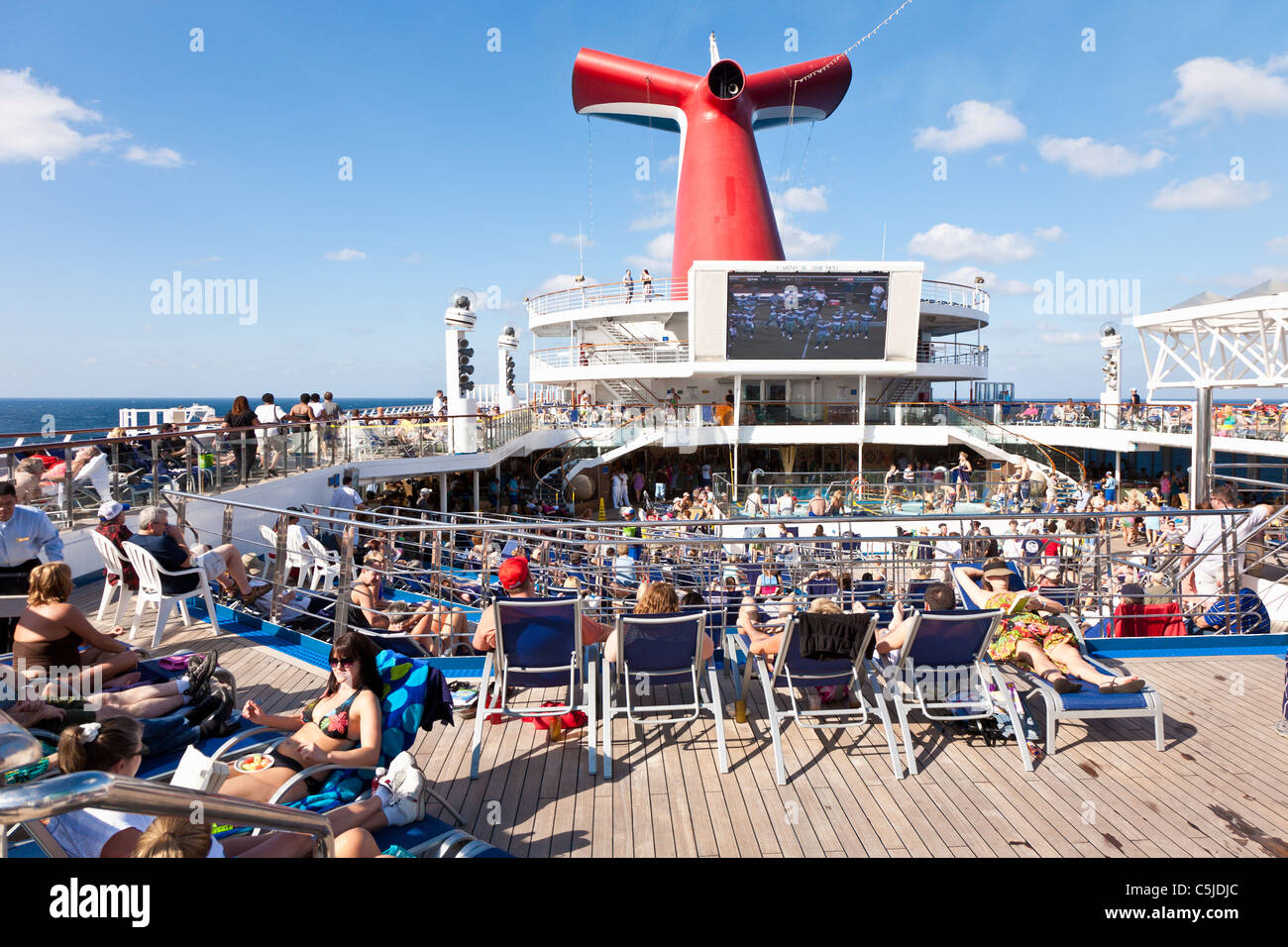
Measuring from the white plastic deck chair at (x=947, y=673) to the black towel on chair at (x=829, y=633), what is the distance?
24 cm

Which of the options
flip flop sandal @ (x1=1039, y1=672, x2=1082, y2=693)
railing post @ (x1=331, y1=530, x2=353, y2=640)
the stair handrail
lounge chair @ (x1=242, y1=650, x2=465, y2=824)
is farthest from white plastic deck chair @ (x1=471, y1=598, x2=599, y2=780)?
the stair handrail

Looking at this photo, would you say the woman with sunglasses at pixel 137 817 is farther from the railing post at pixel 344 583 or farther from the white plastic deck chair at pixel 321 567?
the white plastic deck chair at pixel 321 567

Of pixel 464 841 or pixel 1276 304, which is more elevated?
pixel 1276 304

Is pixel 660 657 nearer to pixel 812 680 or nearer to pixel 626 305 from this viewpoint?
pixel 812 680

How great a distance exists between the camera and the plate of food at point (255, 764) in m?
2.76

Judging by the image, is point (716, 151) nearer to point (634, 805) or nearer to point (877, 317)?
point (877, 317)

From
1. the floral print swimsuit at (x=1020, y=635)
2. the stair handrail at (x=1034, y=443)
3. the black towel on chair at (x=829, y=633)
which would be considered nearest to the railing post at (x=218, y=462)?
the black towel on chair at (x=829, y=633)

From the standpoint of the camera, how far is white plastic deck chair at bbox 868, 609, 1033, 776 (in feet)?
11.8

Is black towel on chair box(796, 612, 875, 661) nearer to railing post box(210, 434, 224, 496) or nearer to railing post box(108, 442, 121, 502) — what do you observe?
railing post box(108, 442, 121, 502)

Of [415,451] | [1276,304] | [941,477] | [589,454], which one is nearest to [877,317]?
[941,477]
